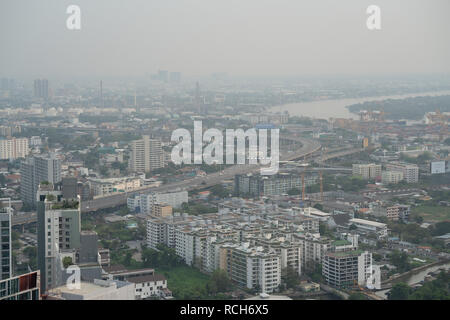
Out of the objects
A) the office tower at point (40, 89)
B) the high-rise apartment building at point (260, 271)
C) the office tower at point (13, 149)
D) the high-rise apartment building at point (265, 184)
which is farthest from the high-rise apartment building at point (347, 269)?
the office tower at point (40, 89)

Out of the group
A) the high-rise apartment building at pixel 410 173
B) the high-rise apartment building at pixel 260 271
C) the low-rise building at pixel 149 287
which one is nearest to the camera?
the low-rise building at pixel 149 287

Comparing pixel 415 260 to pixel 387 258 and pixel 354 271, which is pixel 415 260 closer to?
pixel 387 258

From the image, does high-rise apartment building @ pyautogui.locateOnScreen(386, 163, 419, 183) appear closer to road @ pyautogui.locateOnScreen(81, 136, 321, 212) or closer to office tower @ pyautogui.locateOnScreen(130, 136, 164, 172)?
road @ pyautogui.locateOnScreen(81, 136, 321, 212)

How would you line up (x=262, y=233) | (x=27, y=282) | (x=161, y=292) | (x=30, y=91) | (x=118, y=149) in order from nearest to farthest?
(x=27, y=282) → (x=161, y=292) → (x=262, y=233) → (x=118, y=149) → (x=30, y=91)

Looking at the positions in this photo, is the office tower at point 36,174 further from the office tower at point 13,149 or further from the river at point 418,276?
the river at point 418,276
